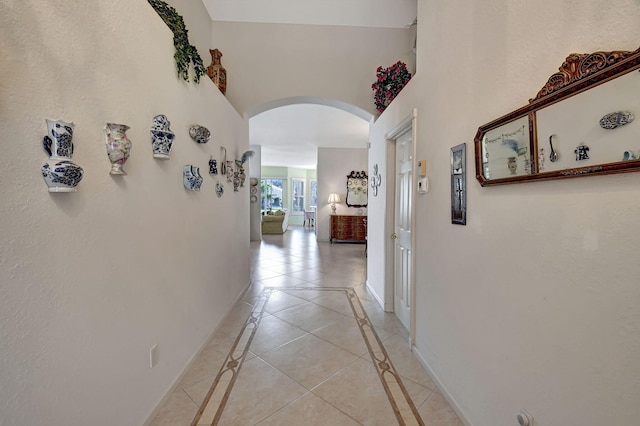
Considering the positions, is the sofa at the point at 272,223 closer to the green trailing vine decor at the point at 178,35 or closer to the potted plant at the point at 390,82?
the potted plant at the point at 390,82

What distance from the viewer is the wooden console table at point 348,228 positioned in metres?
8.04

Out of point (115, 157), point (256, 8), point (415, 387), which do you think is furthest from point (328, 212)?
point (115, 157)

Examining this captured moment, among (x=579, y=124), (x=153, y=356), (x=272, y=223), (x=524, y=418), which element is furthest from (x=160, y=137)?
(x=272, y=223)

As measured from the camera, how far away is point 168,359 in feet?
5.70

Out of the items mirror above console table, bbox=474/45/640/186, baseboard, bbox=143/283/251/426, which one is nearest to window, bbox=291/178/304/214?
baseboard, bbox=143/283/251/426

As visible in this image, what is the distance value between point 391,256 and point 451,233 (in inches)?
58.4

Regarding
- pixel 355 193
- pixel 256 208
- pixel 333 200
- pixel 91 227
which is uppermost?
pixel 355 193

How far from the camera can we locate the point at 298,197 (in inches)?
559

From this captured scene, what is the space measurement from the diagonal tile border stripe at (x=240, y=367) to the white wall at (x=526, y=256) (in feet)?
0.97

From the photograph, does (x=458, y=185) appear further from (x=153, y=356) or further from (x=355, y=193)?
(x=355, y=193)

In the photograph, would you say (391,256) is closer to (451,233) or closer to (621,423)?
(451,233)

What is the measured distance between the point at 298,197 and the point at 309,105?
30.9 ft

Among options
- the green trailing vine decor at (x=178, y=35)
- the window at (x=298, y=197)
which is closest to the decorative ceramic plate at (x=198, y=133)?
the green trailing vine decor at (x=178, y=35)

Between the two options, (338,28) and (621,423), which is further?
(338,28)
